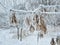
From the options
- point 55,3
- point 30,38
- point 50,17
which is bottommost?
point 30,38

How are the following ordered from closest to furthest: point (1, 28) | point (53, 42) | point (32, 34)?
1. point (53, 42)
2. point (32, 34)
3. point (1, 28)

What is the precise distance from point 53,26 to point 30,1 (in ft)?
0.87

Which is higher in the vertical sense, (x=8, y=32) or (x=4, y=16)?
(x=4, y=16)

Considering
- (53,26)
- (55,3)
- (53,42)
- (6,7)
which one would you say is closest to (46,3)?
(55,3)

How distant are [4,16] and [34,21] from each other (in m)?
0.34

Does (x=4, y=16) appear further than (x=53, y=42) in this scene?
Yes

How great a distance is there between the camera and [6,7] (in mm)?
1191

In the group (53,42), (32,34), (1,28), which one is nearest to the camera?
(53,42)

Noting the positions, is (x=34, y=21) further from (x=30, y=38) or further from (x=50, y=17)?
(x=50, y=17)

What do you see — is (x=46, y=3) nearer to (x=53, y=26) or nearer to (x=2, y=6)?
(x=53, y=26)

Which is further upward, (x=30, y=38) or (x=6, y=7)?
(x=6, y=7)

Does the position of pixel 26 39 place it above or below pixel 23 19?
below

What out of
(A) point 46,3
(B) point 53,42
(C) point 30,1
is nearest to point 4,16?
(C) point 30,1

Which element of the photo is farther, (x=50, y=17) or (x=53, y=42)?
(x=50, y=17)
